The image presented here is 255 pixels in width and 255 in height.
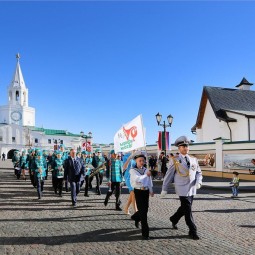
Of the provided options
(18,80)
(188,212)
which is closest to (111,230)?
(188,212)

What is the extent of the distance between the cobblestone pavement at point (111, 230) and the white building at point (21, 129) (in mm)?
77086

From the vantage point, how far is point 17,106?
92.0m

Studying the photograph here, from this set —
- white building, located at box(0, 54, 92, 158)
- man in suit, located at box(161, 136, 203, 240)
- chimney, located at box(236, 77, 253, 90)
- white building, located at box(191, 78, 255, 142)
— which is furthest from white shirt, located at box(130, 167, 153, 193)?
white building, located at box(0, 54, 92, 158)

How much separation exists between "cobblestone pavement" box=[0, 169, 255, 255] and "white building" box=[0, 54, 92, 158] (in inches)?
3035

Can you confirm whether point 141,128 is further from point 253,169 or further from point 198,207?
point 253,169

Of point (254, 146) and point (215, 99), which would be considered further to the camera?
point (215, 99)

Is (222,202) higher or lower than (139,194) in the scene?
lower

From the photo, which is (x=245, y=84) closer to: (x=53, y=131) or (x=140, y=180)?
(x=140, y=180)

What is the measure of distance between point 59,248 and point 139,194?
185 centimetres

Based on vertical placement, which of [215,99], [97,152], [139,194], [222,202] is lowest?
[222,202]

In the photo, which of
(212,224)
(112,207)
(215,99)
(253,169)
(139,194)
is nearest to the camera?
(139,194)

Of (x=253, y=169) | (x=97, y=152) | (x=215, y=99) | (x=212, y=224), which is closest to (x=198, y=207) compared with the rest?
(x=212, y=224)

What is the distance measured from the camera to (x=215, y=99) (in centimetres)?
3247

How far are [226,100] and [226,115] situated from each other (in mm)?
2608
